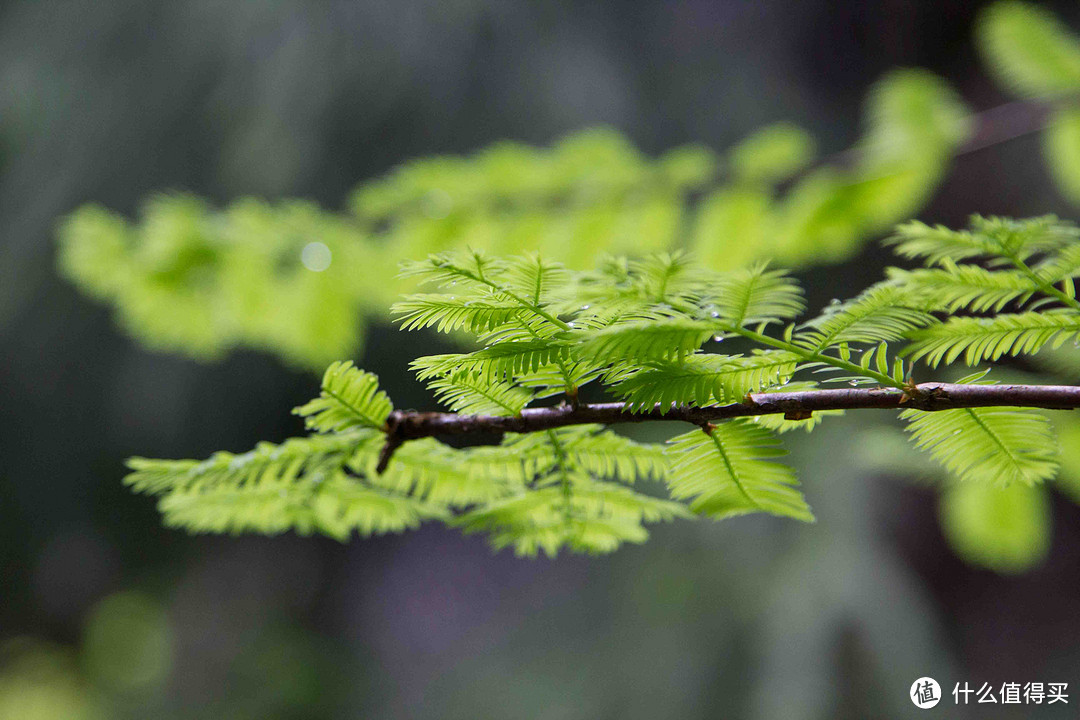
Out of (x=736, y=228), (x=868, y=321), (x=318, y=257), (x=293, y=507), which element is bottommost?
(x=293, y=507)

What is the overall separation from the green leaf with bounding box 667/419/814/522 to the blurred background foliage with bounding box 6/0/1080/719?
24.7 inches

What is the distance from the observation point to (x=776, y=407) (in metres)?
0.35

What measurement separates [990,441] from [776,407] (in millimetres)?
122

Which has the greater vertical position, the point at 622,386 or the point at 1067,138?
the point at 1067,138

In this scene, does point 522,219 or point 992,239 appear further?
point 522,219

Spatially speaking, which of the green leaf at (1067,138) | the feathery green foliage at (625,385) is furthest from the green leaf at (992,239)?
the green leaf at (1067,138)

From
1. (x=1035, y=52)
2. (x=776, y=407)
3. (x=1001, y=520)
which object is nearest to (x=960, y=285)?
(x=776, y=407)

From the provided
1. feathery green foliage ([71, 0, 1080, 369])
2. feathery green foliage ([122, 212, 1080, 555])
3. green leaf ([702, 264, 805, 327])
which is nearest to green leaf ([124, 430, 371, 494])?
feathery green foliage ([122, 212, 1080, 555])

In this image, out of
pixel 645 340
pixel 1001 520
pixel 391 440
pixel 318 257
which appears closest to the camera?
pixel 645 340

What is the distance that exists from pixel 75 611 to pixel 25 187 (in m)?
2.16

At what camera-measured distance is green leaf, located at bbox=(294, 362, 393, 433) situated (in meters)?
0.39

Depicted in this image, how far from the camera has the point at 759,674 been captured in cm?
167

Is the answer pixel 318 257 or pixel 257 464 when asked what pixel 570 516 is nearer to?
pixel 257 464

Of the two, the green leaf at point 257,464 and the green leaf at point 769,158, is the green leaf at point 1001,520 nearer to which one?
the green leaf at point 769,158
